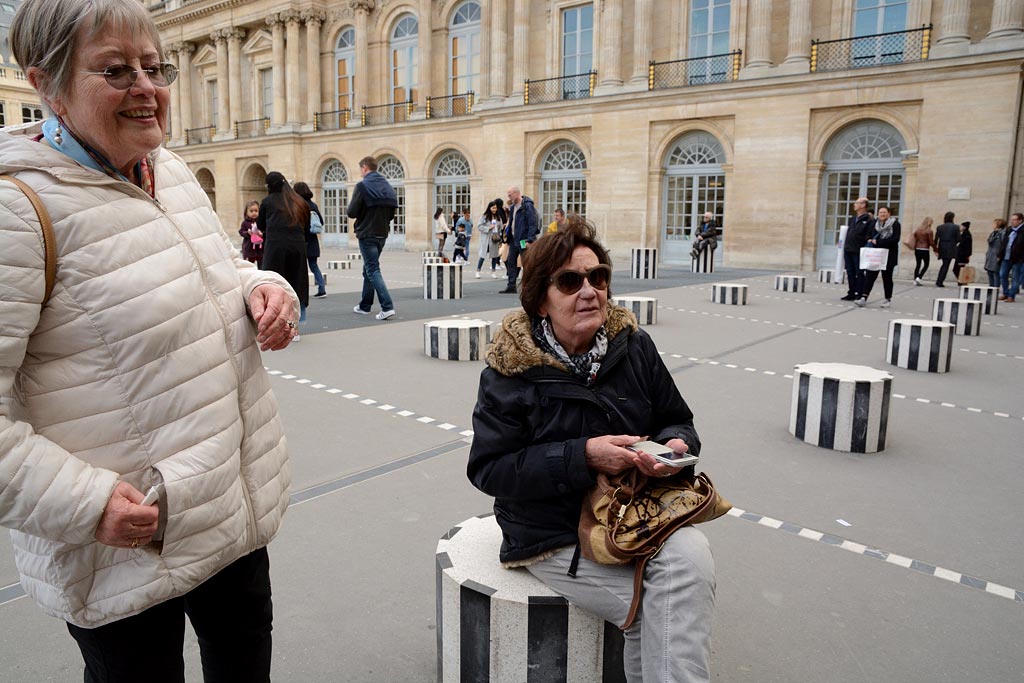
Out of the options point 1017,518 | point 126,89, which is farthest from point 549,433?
point 1017,518

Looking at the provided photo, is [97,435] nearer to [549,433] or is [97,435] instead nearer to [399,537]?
[549,433]

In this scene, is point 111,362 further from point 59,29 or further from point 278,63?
point 278,63

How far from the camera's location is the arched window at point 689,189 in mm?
23484

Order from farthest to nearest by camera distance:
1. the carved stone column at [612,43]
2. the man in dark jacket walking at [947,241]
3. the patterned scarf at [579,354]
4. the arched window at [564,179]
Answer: the arched window at [564,179]
the carved stone column at [612,43]
the man in dark jacket walking at [947,241]
the patterned scarf at [579,354]

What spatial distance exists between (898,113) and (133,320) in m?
22.4

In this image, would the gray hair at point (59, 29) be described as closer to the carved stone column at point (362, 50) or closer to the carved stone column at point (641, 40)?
the carved stone column at point (641, 40)

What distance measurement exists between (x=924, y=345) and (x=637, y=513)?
6.52 meters

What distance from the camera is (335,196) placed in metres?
35.5

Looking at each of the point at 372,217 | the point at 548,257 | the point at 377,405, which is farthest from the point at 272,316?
the point at 372,217

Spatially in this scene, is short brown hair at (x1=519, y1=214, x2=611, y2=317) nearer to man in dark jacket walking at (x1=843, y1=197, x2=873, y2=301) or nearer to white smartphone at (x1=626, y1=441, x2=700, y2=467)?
white smartphone at (x1=626, y1=441, x2=700, y2=467)

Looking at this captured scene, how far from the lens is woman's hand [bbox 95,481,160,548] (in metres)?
A: 1.42

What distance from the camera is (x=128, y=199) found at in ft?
5.14

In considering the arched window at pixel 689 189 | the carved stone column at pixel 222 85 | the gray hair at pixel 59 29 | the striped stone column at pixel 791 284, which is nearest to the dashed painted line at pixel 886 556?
the gray hair at pixel 59 29

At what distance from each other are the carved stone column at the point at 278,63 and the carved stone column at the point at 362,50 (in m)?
4.10
